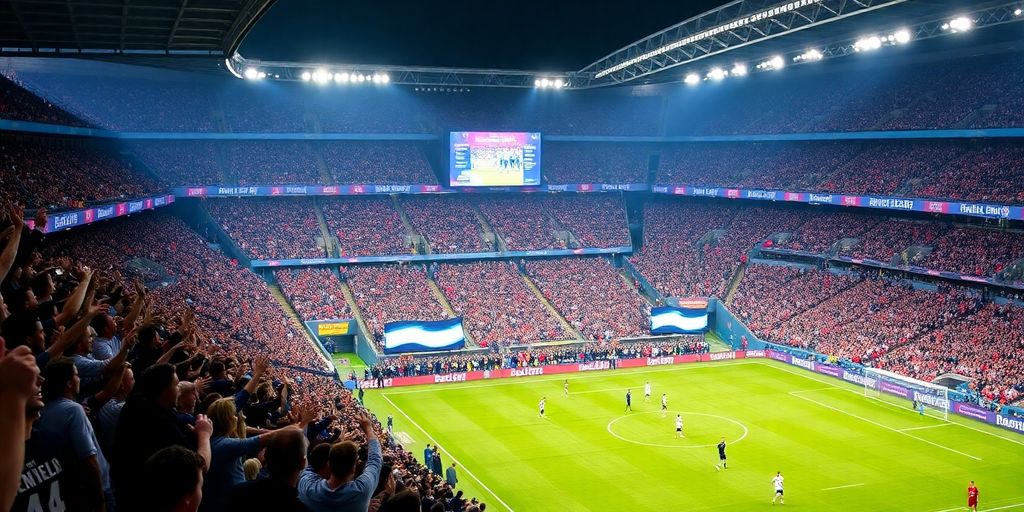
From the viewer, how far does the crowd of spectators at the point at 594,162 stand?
71925 mm

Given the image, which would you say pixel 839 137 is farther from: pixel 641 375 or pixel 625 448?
pixel 625 448

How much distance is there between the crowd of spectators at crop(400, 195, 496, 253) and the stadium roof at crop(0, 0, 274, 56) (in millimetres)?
28646

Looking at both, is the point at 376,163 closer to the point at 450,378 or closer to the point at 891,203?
the point at 450,378

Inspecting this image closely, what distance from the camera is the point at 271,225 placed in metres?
60.9

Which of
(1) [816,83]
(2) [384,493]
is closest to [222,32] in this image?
(2) [384,493]

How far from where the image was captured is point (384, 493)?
8539 millimetres

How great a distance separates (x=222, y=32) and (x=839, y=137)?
139 feet

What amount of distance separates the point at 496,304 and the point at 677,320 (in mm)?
11904

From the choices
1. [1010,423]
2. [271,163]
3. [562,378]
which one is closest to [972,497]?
[1010,423]

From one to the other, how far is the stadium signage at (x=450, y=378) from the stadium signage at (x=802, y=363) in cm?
1993

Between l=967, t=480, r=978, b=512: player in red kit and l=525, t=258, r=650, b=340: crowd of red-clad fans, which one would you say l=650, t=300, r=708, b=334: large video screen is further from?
l=967, t=480, r=978, b=512: player in red kit

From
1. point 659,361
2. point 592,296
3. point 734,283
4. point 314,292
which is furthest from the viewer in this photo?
point 734,283

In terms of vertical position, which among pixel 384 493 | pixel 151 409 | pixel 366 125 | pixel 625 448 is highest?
pixel 366 125

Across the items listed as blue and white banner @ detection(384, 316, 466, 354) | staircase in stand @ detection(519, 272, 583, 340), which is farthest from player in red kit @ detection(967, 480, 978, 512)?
staircase in stand @ detection(519, 272, 583, 340)
